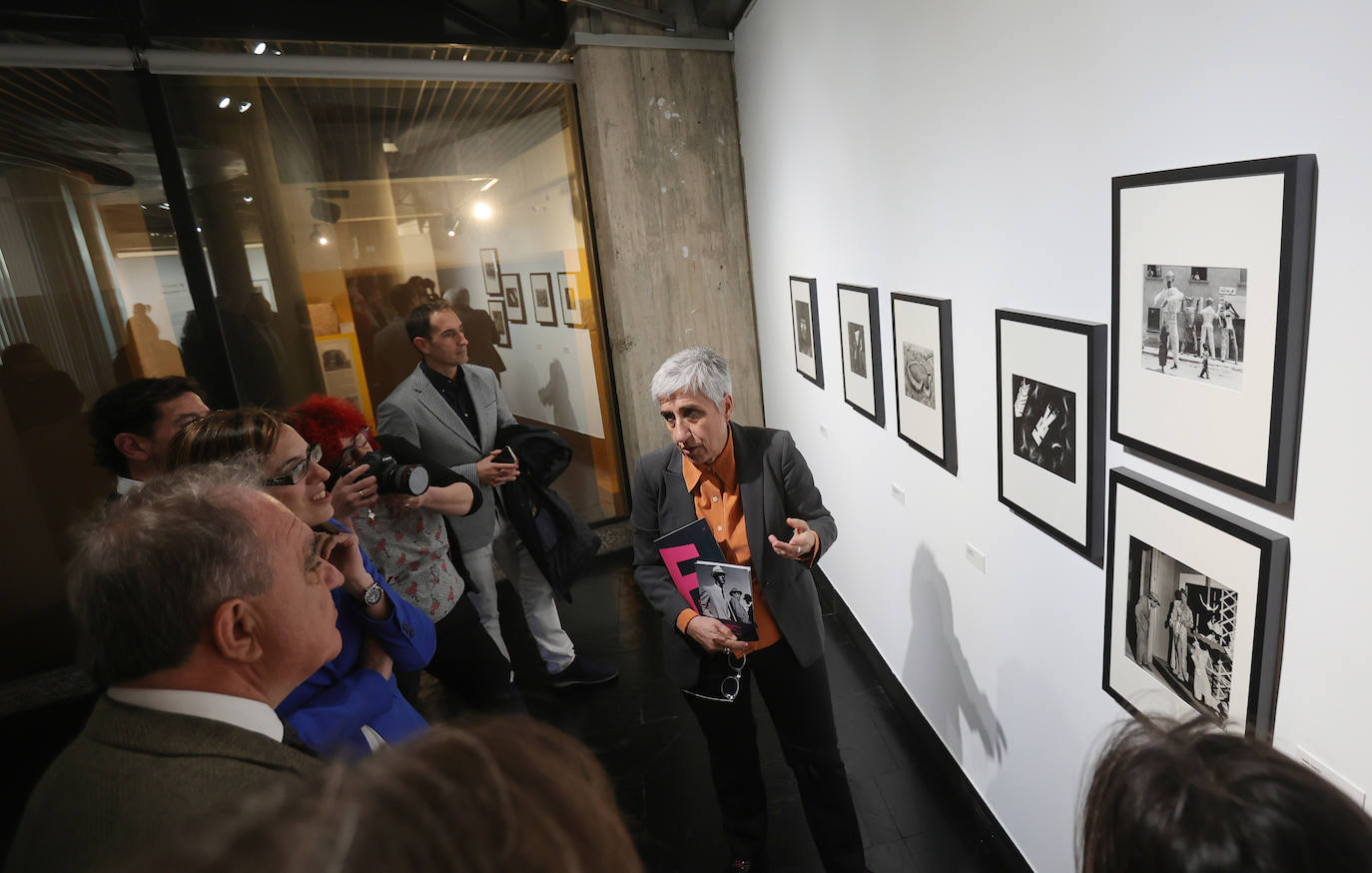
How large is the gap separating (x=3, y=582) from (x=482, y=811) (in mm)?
5302

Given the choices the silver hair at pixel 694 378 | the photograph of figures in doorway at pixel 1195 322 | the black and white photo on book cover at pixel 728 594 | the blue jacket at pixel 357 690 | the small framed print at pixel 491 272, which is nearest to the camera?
the photograph of figures in doorway at pixel 1195 322

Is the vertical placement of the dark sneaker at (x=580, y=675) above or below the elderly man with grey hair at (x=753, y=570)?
below

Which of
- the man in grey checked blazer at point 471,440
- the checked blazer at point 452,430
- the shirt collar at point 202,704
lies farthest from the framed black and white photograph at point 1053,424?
the checked blazer at point 452,430

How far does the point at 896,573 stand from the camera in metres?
3.10

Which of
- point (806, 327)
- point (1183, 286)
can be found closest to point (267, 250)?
point (806, 327)

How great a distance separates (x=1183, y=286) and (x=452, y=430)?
280 centimetres

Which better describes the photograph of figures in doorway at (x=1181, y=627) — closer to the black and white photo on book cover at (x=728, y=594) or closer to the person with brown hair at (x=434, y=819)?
the black and white photo on book cover at (x=728, y=594)

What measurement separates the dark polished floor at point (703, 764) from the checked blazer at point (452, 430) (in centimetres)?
99

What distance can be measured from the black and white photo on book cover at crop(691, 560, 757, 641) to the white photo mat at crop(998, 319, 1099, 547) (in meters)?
0.79

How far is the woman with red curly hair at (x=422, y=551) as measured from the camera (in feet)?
7.54

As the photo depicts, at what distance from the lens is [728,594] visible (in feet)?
6.59

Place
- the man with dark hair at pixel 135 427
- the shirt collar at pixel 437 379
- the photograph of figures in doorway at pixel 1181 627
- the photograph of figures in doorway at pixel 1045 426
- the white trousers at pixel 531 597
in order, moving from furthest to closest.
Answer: the white trousers at pixel 531 597 < the shirt collar at pixel 437 379 < the man with dark hair at pixel 135 427 < the photograph of figures in doorway at pixel 1045 426 < the photograph of figures in doorway at pixel 1181 627

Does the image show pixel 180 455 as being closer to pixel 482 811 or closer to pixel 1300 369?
pixel 482 811

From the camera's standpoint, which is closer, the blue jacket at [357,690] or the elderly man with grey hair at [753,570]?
the blue jacket at [357,690]
